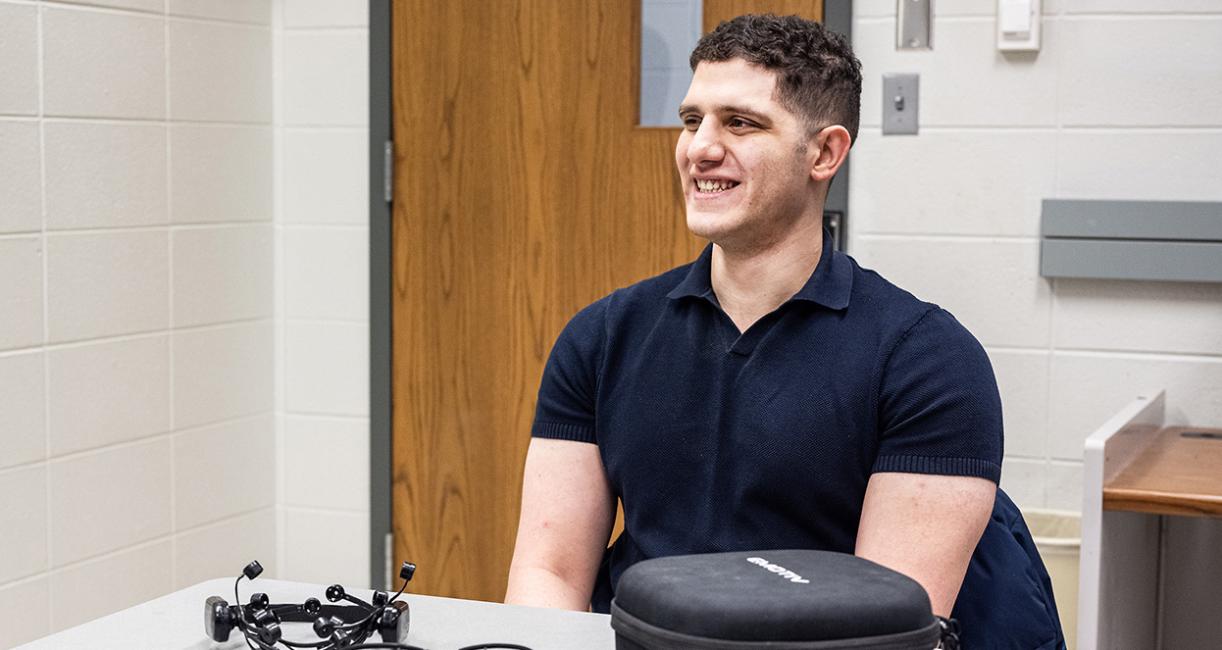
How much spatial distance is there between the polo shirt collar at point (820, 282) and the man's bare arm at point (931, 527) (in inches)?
9.3

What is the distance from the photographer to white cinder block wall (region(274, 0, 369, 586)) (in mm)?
3281

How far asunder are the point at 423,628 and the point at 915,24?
6.45ft

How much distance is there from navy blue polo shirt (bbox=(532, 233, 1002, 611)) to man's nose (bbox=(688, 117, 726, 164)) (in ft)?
0.50

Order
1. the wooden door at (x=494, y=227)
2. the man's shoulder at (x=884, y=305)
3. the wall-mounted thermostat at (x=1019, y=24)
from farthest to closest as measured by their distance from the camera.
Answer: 1. the wooden door at (x=494, y=227)
2. the wall-mounted thermostat at (x=1019, y=24)
3. the man's shoulder at (x=884, y=305)

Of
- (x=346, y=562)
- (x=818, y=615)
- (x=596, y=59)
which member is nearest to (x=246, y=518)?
(x=346, y=562)

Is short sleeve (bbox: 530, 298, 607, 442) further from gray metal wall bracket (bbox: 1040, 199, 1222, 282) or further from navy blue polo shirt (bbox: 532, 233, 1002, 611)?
gray metal wall bracket (bbox: 1040, 199, 1222, 282)

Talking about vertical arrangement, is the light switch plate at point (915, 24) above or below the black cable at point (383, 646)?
above

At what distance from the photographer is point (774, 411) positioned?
5.38ft

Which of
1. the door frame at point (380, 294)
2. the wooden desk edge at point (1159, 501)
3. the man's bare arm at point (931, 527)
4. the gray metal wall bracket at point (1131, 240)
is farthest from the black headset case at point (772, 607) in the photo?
the door frame at point (380, 294)

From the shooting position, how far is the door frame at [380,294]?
10.6 feet

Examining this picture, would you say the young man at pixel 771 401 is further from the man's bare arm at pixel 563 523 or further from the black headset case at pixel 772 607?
the black headset case at pixel 772 607

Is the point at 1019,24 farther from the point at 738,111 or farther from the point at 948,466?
the point at 948,466

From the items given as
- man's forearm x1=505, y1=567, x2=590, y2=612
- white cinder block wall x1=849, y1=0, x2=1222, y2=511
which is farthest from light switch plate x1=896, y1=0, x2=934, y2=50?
man's forearm x1=505, y1=567, x2=590, y2=612

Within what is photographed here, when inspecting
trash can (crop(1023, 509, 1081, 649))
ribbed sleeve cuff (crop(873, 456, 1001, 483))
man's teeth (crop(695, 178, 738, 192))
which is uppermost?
man's teeth (crop(695, 178, 738, 192))
